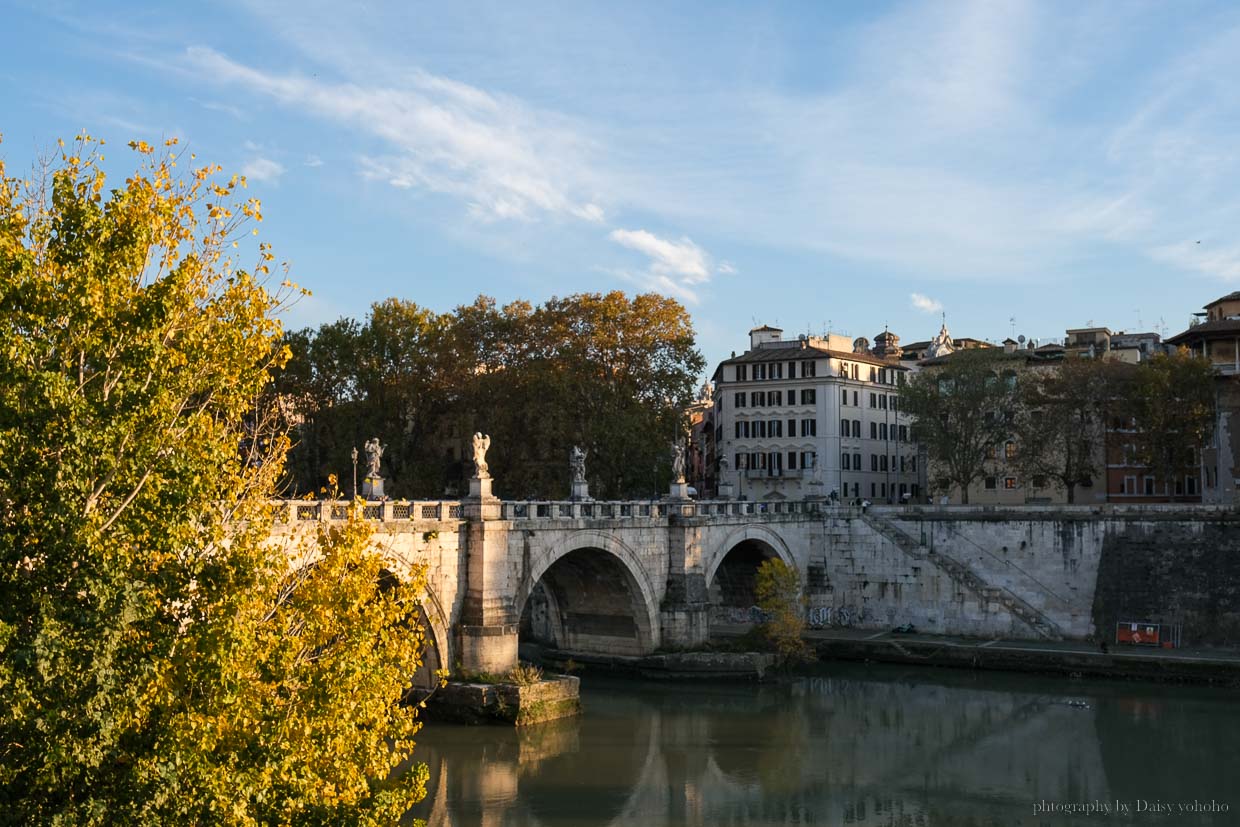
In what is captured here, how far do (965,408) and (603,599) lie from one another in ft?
72.4

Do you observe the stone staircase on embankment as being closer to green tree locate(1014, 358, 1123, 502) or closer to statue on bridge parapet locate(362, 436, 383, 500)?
green tree locate(1014, 358, 1123, 502)

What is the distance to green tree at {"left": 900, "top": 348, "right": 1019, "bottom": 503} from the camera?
54.0 m

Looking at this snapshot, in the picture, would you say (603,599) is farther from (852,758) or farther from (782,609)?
(852,758)

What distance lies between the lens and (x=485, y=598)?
3198cm

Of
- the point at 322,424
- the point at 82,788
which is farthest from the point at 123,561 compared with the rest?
the point at 322,424

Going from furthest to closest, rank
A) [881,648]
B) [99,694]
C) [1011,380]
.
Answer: [1011,380] < [881,648] < [99,694]

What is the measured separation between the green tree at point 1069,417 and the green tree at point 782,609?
15.7m

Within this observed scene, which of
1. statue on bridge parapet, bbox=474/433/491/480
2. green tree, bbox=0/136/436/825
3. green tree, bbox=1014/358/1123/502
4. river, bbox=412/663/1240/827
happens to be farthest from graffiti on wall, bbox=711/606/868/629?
green tree, bbox=0/136/436/825

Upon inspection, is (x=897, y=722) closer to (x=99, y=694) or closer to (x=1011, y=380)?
(x=99, y=694)

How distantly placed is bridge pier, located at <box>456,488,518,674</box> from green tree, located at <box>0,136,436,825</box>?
18.7 m

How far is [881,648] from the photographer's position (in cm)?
4266

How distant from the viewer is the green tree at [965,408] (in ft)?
177

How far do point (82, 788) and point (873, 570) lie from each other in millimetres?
39150

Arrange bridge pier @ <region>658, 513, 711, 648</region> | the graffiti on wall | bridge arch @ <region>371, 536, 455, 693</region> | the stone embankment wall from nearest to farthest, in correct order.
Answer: bridge arch @ <region>371, 536, 455, 693</region> < bridge pier @ <region>658, 513, 711, 648</region> < the stone embankment wall < the graffiti on wall
